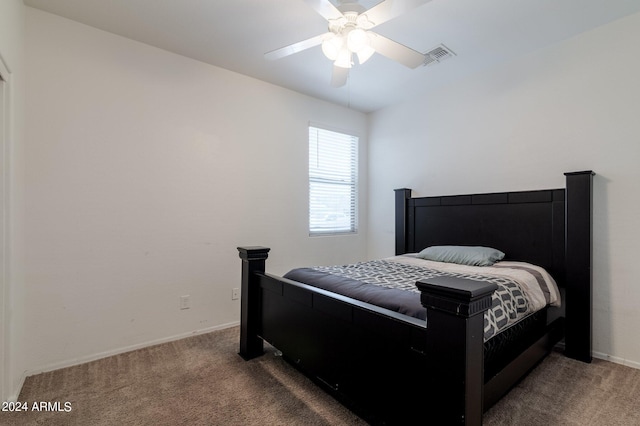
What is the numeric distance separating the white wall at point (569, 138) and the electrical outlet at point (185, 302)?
2761mm

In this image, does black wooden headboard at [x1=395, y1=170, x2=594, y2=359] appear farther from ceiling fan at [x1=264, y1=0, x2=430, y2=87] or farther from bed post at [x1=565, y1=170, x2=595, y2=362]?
ceiling fan at [x1=264, y1=0, x2=430, y2=87]

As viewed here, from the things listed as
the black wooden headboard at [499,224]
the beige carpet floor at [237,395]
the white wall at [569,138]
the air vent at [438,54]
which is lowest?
the beige carpet floor at [237,395]

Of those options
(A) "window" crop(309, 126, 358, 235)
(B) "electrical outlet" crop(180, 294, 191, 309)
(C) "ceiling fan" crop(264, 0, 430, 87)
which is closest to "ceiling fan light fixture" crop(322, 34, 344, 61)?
(C) "ceiling fan" crop(264, 0, 430, 87)

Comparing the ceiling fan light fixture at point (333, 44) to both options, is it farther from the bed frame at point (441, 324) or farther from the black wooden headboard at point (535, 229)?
the black wooden headboard at point (535, 229)

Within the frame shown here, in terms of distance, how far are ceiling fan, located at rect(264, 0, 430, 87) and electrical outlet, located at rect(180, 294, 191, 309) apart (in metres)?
2.17

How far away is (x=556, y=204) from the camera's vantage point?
2.54 metres

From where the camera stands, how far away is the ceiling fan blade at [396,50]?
1865mm

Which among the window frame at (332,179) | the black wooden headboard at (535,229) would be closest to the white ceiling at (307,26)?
the window frame at (332,179)

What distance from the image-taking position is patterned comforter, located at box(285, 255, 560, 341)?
1.63 metres

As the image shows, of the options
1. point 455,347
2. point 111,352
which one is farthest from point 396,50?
point 111,352

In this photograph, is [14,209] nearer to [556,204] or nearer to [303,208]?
[303,208]

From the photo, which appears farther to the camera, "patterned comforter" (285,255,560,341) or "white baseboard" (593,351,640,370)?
"white baseboard" (593,351,640,370)

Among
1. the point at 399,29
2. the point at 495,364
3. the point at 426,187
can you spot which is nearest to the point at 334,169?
the point at 426,187

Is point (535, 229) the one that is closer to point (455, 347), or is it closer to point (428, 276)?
point (428, 276)
